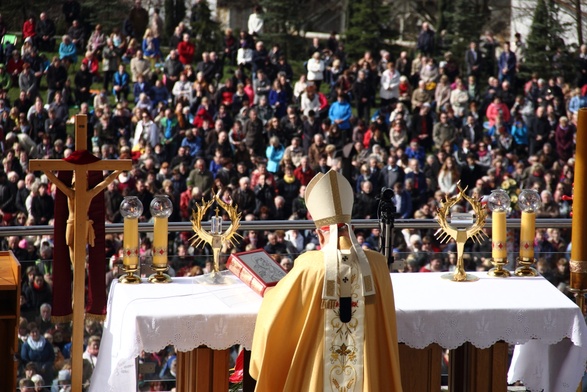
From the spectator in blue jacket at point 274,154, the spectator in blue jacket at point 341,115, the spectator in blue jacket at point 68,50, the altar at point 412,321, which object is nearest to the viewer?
the altar at point 412,321

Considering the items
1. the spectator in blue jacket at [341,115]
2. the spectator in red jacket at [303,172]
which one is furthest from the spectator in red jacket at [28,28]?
the spectator in red jacket at [303,172]

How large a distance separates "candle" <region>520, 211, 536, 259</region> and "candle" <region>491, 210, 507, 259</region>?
0.09 meters

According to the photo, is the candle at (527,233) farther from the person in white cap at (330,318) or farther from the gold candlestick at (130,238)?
the gold candlestick at (130,238)

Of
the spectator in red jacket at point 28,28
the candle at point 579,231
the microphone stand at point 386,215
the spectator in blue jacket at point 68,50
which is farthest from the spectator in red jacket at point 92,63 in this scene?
the candle at point 579,231

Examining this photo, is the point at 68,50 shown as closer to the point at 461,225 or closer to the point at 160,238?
the point at 160,238

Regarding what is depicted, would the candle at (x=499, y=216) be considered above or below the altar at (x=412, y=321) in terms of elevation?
above

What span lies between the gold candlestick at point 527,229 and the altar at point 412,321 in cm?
15

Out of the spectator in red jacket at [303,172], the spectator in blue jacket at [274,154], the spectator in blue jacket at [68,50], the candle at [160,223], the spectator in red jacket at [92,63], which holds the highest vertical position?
the spectator in blue jacket at [68,50]

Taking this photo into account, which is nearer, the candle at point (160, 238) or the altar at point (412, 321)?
the altar at point (412, 321)

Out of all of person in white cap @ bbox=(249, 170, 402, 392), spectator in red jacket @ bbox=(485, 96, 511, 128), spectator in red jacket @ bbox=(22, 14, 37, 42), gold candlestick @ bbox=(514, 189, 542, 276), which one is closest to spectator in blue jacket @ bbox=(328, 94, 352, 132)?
spectator in red jacket @ bbox=(485, 96, 511, 128)

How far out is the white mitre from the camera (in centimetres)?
384

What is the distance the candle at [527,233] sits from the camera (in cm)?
460

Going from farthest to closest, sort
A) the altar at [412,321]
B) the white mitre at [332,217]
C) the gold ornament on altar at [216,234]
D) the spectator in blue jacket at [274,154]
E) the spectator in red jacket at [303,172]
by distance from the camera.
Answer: the spectator in blue jacket at [274,154] < the spectator in red jacket at [303,172] < the gold ornament on altar at [216,234] < the altar at [412,321] < the white mitre at [332,217]

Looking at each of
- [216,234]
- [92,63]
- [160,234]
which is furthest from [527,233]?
[92,63]
